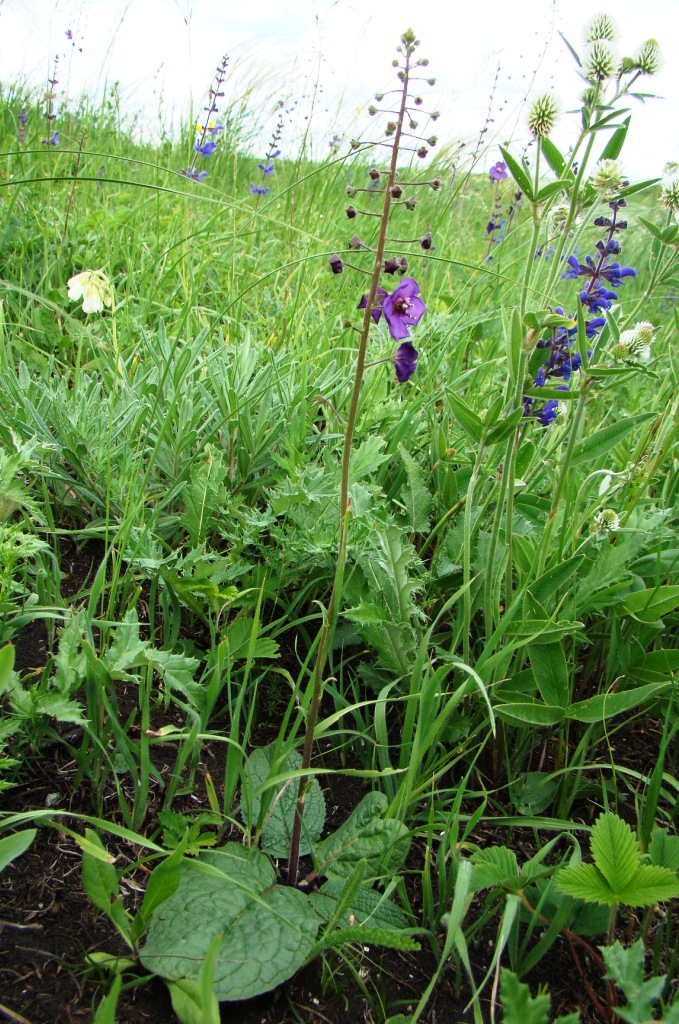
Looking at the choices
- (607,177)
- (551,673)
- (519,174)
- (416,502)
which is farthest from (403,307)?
(551,673)

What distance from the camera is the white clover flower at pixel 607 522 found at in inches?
58.3

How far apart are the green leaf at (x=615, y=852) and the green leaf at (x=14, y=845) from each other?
76 cm

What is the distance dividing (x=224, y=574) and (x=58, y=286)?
1.93 metres

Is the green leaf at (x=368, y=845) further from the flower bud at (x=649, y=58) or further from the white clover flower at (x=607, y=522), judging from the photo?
the flower bud at (x=649, y=58)

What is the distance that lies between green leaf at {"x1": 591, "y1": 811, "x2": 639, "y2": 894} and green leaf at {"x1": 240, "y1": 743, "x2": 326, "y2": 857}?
1.45ft

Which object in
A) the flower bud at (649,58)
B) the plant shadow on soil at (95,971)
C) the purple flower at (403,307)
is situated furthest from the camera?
the purple flower at (403,307)

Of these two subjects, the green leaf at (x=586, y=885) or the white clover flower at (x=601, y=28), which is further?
the white clover flower at (x=601, y=28)

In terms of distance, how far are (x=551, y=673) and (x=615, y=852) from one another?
1.33 ft

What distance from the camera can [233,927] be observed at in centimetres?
107

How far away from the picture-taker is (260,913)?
1093 mm

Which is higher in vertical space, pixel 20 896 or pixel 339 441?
pixel 339 441

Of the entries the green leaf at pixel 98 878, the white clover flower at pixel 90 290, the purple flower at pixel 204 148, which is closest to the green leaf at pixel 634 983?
the green leaf at pixel 98 878

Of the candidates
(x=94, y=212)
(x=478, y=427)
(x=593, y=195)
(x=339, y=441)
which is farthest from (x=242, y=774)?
(x=94, y=212)

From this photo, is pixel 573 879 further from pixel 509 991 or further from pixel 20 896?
pixel 20 896
